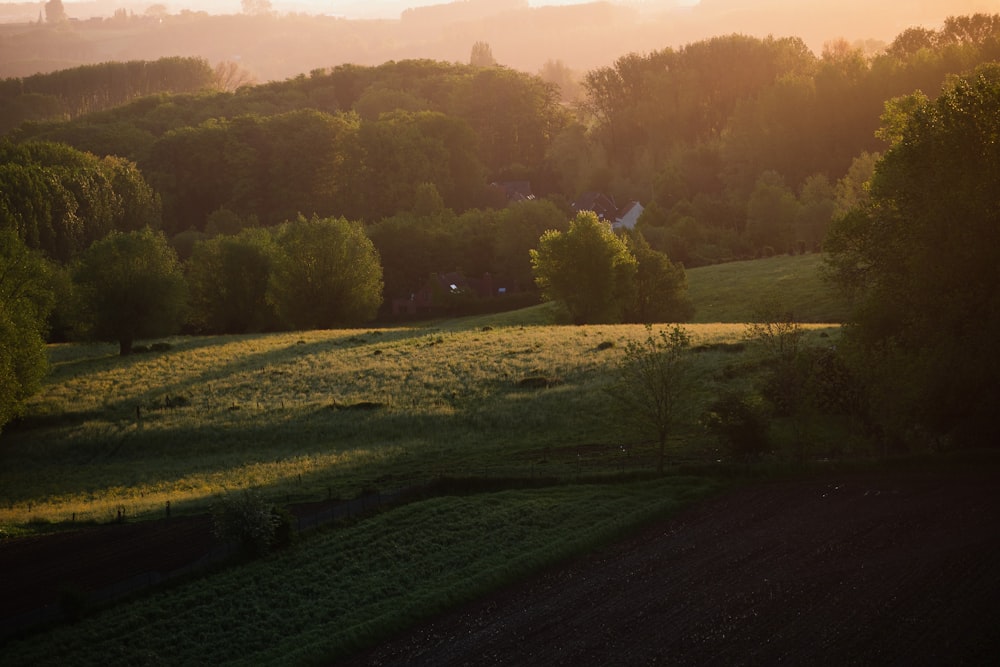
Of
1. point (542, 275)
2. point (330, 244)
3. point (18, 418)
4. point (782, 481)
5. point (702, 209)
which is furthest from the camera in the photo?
point (702, 209)

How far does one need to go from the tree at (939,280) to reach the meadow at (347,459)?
201 inches

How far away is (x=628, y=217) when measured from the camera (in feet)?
443

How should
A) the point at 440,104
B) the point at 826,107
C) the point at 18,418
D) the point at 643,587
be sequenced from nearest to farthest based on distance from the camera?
1. the point at 643,587
2. the point at 18,418
3. the point at 826,107
4. the point at 440,104

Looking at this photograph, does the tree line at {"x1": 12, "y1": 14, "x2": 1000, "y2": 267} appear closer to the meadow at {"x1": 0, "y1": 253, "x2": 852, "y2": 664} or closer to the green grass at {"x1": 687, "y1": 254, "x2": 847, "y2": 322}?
the green grass at {"x1": 687, "y1": 254, "x2": 847, "y2": 322}

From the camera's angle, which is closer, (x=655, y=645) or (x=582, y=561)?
(x=655, y=645)

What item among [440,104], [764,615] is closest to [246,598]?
[764,615]

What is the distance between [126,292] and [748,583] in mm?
60965

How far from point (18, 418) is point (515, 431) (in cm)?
2969

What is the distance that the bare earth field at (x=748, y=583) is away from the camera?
2248 centimetres

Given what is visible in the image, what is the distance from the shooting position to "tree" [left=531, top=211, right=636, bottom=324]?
7819cm

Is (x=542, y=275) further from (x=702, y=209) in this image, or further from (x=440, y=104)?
(x=440, y=104)

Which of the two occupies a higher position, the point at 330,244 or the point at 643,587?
the point at 330,244

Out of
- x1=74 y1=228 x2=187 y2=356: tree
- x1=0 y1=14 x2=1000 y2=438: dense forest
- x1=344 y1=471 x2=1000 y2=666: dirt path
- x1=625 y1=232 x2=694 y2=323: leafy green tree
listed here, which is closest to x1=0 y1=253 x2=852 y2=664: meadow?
x1=344 y1=471 x2=1000 y2=666: dirt path

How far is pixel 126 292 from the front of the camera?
75125mm
